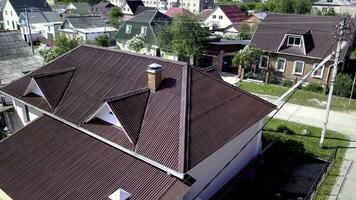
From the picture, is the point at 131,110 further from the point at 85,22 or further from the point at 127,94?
the point at 85,22

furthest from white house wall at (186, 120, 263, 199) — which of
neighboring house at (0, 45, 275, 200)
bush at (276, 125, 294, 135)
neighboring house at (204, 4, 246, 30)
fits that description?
neighboring house at (204, 4, 246, 30)

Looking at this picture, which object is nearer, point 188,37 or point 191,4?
point 188,37

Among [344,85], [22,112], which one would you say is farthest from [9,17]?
[344,85]

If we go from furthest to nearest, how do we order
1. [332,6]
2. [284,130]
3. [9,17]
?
1. [332,6]
2. [9,17]
3. [284,130]

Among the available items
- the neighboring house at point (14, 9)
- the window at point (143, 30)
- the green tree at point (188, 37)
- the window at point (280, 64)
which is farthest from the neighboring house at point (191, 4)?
the window at point (280, 64)

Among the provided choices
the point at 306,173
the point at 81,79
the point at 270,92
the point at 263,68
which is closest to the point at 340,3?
the point at 263,68

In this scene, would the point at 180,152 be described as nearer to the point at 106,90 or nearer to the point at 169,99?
the point at 169,99
